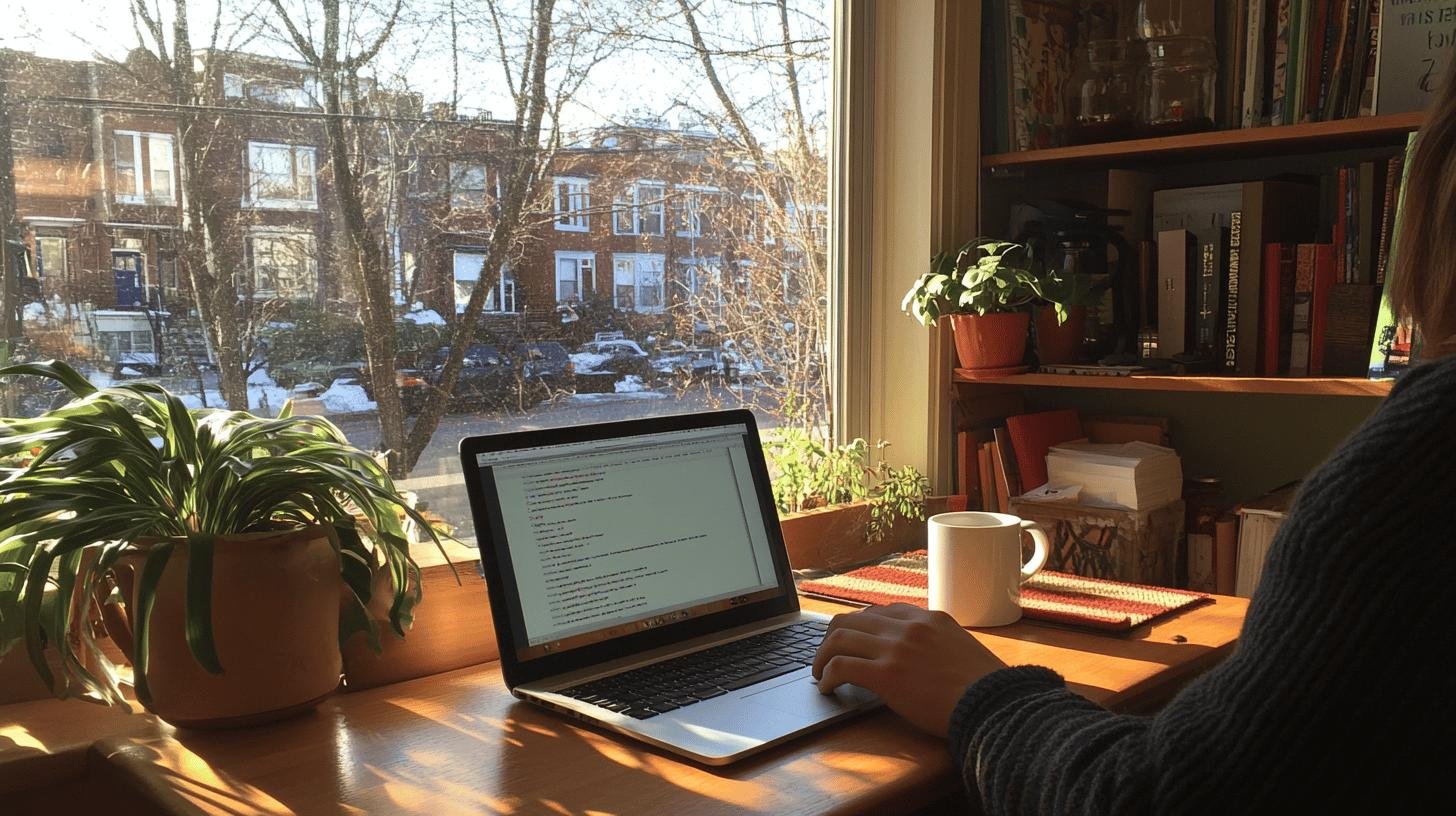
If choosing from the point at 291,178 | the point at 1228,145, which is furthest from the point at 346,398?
the point at 1228,145

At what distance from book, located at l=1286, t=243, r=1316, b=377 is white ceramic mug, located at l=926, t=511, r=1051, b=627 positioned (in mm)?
624

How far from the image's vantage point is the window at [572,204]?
1580mm

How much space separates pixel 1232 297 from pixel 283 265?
4.46ft

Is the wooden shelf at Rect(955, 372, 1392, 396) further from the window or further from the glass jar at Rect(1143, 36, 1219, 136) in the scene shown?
the window

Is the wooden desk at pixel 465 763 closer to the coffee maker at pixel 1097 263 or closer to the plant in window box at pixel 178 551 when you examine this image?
the plant in window box at pixel 178 551

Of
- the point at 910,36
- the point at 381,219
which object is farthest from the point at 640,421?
the point at 910,36

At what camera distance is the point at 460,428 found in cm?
149

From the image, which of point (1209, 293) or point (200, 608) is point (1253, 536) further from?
point (200, 608)

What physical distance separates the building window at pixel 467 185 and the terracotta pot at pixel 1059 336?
0.93 m

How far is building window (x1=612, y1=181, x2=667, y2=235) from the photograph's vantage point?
1.66 meters

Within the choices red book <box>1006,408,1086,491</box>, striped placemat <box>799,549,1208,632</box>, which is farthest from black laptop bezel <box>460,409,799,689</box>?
red book <box>1006,408,1086,491</box>

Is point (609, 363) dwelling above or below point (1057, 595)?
above

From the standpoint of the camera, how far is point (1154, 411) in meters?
2.05

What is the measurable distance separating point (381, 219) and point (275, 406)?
26 cm
